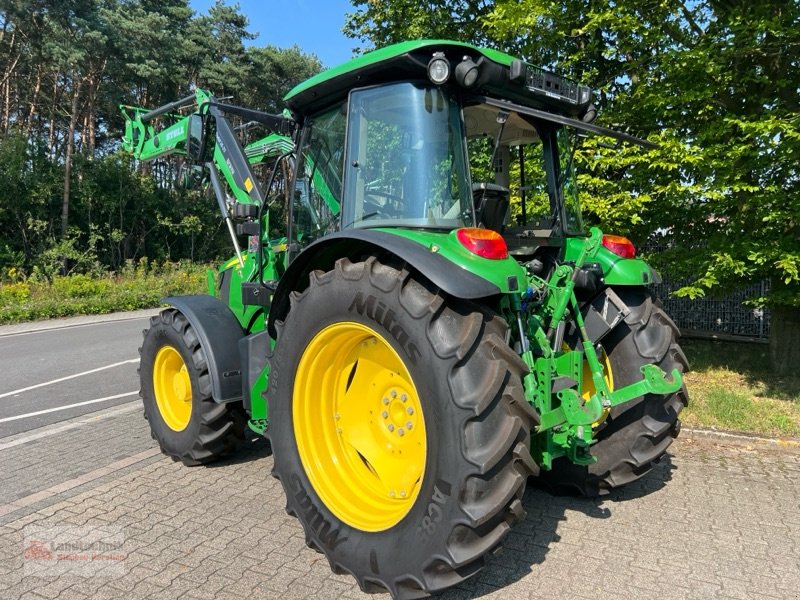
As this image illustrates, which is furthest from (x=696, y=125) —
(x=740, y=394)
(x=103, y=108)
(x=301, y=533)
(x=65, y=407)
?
(x=103, y=108)

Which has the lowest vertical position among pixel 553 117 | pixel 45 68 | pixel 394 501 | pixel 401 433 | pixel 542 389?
pixel 394 501

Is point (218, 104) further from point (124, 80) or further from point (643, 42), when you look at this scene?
point (124, 80)

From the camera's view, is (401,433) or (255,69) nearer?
(401,433)

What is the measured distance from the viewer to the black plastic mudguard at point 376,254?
248 cm

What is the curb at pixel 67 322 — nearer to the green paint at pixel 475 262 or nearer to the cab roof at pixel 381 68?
the cab roof at pixel 381 68

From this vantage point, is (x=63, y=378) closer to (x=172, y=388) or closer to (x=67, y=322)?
(x=172, y=388)

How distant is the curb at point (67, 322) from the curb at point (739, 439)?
45.0 feet

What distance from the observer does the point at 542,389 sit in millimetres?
2979

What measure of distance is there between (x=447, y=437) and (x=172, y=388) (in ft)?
9.97

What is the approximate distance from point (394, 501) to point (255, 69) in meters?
29.4

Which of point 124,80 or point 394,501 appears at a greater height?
point 124,80

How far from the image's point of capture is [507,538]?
3207mm

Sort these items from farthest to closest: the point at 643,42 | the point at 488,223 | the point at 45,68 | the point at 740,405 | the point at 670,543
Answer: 1. the point at 45,68
2. the point at 643,42
3. the point at 740,405
4. the point at 488,223
5. the point at 670,543

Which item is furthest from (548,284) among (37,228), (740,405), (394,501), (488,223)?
(37,228)
